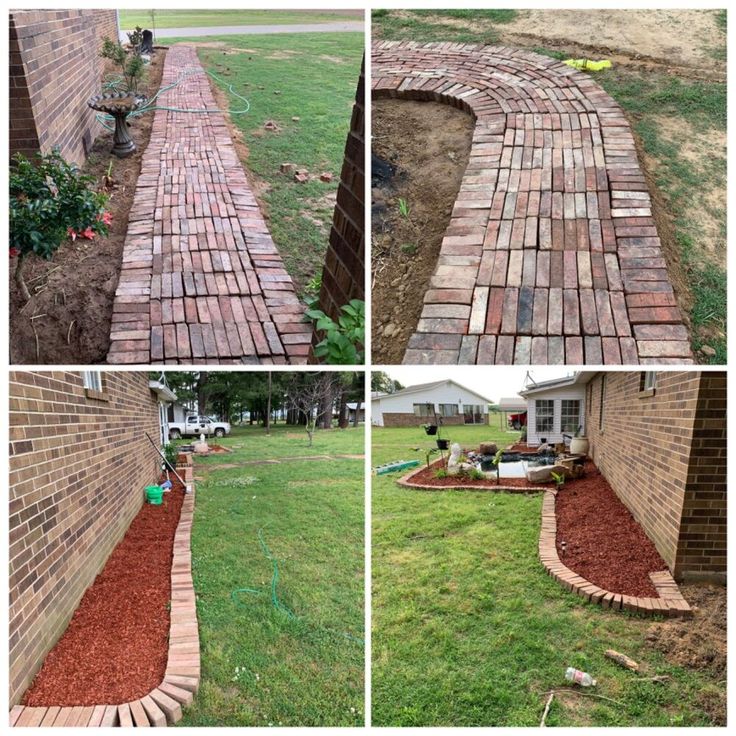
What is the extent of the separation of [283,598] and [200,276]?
98.8 inches

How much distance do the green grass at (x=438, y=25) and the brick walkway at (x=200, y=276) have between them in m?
2.66

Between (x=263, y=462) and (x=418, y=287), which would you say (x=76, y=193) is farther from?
(x=263, y=462)

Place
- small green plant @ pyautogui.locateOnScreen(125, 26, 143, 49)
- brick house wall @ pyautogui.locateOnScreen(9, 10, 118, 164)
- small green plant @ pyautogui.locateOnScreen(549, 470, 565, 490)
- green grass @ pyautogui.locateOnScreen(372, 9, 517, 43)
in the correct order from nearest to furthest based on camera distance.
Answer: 1. brick house wall @ pyautogui.locateOnScreen(9, 10, 118, 164)
2. small green plant @ pyautogui.locateOnScreen(549, 470, 565, 490)
3. green grass @ pyautogui.locateOnScreen(372, 9, 517, 43)
4. small green plant @ pyautogui.locateOnScreen(125, 26, 143, 49)

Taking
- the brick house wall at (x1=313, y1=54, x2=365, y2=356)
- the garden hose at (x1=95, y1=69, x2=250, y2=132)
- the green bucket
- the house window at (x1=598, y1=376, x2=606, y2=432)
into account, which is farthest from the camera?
the garden hose at (x1=95, y1=69, x2=250, y2=132)

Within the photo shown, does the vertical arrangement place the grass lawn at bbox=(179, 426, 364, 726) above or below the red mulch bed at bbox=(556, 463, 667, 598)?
below

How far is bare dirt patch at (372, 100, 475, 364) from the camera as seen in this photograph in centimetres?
367

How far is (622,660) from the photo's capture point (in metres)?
3.04

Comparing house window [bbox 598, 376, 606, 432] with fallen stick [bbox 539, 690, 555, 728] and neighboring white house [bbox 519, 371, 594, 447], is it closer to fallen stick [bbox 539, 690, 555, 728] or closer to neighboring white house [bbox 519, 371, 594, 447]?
neighboring white house [bbox 519, 371, 594, 447]

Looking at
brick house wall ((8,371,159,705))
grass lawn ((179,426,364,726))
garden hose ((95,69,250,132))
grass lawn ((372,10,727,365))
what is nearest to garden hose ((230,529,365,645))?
grass lawn ((179,426,364,726))

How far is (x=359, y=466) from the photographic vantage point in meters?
7.88

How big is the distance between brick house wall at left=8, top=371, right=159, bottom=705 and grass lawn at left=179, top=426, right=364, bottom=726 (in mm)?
798

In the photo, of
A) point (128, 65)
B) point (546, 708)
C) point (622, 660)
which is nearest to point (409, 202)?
point (622, 660)

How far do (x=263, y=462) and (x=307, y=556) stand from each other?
396 cm

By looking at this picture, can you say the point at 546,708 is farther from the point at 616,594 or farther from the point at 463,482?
the point at 463,482
